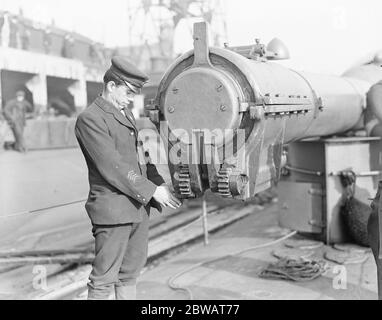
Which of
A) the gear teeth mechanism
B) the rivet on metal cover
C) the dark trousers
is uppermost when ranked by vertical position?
→ the rivet on metal cover

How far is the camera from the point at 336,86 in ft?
13.0

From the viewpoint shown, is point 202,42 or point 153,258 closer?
point 202,42

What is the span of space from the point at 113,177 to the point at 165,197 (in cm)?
28

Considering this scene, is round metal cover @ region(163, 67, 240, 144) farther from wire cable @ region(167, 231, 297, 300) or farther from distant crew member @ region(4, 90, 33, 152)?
distant crew member @ region(4, 90, 33, 152)

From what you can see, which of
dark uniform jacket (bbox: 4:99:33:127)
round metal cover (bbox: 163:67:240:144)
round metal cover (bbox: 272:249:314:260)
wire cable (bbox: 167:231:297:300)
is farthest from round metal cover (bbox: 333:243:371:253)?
dark uniform jacket (bbox: 4:99:33:127)

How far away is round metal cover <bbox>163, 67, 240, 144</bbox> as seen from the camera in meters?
2.47

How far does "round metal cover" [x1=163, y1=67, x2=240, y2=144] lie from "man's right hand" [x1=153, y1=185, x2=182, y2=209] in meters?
0.26

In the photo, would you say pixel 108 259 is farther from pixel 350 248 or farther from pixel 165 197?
pixel 350 248

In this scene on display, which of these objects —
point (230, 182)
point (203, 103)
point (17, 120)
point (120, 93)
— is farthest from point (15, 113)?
point (230, 182)

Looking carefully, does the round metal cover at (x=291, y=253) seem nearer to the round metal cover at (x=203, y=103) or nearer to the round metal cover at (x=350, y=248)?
the round metal cover at (x=350, y=248)

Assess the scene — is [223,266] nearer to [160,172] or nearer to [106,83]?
[160,172]

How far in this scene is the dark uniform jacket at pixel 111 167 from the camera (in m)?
2.46

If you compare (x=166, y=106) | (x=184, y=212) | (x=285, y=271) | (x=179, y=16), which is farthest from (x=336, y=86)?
(x=179, y=16)

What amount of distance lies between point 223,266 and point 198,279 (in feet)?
1.35
